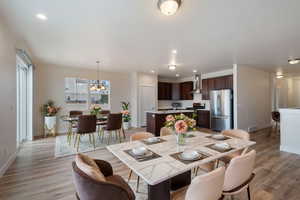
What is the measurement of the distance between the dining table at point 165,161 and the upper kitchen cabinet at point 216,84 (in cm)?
416

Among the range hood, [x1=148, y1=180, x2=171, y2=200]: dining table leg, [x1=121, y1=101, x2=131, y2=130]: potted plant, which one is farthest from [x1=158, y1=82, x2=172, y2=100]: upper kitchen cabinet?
[x1=148, y1=180, x2=171, y2=200]: dining table leg

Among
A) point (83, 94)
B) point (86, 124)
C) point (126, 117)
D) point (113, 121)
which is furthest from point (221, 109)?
point (83, 94)

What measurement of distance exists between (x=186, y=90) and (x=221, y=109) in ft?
7.80

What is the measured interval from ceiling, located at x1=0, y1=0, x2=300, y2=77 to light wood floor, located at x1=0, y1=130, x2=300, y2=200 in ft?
8.39

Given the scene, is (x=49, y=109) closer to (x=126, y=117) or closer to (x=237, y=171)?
(x=126, y=117)

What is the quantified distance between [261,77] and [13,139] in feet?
27.7

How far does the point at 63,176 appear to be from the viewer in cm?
245

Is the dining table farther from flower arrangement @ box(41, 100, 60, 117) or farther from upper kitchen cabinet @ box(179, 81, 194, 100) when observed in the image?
upper kitchen cabinet @ box(179, 81, 194, 100)

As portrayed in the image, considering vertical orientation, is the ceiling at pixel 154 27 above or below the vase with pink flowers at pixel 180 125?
above

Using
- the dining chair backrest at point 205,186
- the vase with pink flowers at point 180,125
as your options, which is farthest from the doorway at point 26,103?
the dining chair backrest at point 205,186

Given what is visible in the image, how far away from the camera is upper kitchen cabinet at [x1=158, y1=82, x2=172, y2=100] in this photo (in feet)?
25.7

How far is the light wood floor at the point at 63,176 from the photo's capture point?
1.98m

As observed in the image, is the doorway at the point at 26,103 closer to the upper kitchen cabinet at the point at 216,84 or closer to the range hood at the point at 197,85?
the range hood at the point at 197,85

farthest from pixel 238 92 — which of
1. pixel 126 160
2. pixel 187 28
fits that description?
pixel 126 160
